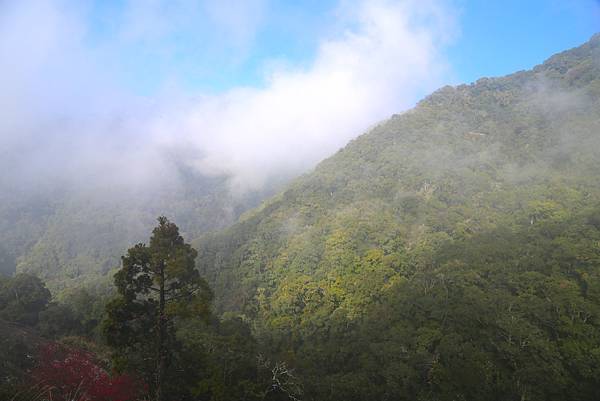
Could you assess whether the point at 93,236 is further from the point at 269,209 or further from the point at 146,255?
the point at 146,255

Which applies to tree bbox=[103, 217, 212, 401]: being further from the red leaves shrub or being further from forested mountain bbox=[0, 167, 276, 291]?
forested mountain bbox=[0, 167, 276, 291]

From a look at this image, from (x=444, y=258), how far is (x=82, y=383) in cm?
4084

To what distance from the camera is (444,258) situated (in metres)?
46.2

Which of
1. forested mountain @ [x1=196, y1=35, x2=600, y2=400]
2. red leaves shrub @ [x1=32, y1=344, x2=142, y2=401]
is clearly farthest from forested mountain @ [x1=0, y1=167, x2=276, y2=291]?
red leaves shrub @ [x1=32, y1=344, x2=142, y2=401]

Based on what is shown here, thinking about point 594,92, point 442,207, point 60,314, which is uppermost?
point 594,92

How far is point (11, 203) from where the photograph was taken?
180 metres

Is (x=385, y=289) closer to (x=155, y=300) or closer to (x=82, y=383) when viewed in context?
(x=155, y=300)

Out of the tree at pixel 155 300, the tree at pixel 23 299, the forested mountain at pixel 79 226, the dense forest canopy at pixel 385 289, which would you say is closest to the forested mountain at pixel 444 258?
the dense forest canopy at pixel 385 289

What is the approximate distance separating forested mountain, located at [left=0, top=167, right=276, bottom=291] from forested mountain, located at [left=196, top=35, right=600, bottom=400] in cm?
7033

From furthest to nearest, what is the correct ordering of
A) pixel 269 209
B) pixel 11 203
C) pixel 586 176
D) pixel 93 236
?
pixel 11 203
pixel 93 236
pixel 269 209
pixel 586 176

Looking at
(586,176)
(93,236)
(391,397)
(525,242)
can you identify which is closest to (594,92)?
(586,176)

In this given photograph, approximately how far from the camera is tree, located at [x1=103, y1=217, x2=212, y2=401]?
14070mm

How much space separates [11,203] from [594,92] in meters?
227

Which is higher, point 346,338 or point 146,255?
point 146,255
